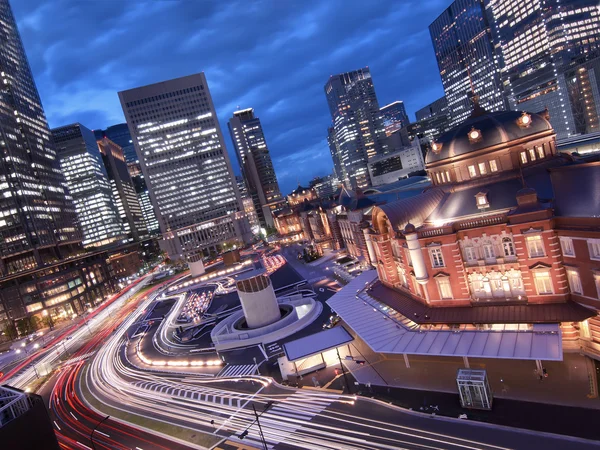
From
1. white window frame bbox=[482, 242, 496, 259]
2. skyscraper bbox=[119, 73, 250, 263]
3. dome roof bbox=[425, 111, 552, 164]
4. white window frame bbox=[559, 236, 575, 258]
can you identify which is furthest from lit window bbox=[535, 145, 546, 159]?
skyscraper bbox=[119, 73, 250, 263]

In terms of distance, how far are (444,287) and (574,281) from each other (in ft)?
38.6

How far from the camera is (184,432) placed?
123 feet

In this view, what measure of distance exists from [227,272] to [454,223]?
3764 inches

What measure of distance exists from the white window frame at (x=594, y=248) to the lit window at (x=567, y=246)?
5.25 feet

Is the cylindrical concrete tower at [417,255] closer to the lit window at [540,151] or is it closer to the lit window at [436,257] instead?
the lit window at [436,257]

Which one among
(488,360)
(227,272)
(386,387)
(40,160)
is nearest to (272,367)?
(386,387)

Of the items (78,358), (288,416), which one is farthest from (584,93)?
(78,358)

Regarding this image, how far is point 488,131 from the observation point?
43969 millimetres

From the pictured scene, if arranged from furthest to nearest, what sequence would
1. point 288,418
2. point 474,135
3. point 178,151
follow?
point 178,151 → point 474,135 → point 288,418

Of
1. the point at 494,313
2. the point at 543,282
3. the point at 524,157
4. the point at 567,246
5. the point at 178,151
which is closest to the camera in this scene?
the point at 567,246

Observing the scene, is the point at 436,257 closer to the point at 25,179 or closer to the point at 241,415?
the point at 241,415

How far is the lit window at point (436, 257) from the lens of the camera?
40891 mm

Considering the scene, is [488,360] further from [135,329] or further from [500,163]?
[135,329]

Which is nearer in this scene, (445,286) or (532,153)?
(445,286)
